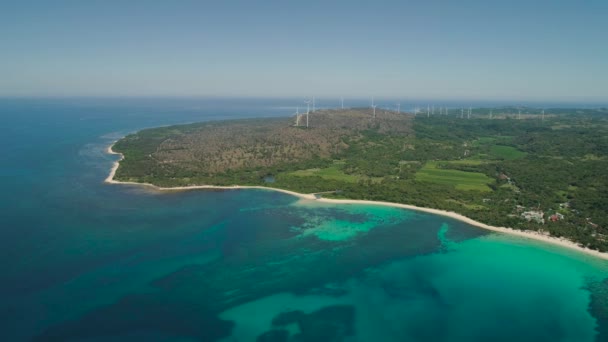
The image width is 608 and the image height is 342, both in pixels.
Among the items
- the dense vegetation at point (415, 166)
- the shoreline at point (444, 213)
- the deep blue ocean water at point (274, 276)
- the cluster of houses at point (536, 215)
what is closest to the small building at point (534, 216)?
the cluster of houses at point (536, 215)

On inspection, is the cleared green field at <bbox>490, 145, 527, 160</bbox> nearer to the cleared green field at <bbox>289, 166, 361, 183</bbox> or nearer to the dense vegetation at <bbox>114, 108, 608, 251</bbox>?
the dense vegetation at <bbox>114, 108, 608, 251</bbox>

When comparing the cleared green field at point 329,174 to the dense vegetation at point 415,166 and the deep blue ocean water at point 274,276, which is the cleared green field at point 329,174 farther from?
the deep blue ocean water at point 274,276

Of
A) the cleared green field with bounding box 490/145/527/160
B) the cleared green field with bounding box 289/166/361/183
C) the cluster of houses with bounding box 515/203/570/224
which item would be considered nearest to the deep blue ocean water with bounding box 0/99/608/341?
the cluster of houses with bounding box 515/203/570/224

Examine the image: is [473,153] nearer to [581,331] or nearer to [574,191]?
[574,191]

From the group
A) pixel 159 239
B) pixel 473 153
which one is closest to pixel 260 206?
pixel 159 239

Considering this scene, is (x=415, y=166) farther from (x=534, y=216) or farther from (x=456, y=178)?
(x=534, y=216)

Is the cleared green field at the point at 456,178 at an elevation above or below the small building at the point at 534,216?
above

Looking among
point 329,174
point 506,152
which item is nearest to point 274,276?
point 329,174
